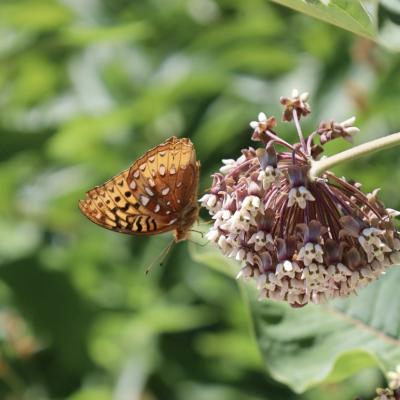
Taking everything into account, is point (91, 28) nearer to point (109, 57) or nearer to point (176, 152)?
point (109, 57)

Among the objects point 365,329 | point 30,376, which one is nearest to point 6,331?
point 30,376

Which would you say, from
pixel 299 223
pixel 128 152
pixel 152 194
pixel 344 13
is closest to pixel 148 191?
pixel 152 194

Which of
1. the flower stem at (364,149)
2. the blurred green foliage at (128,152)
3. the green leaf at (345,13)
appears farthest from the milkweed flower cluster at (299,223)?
the blurred green foliage at (128,152)

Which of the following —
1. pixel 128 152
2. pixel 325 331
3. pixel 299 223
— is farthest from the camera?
pixel 128 152

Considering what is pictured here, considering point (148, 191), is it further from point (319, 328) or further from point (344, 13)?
point (344, 13)

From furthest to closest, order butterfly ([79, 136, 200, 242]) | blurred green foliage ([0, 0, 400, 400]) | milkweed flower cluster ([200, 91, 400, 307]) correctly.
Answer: blurred green foliage ([0, 0, 400, 400])
butterfly ([79, 136, 200, 242])
milkweed flower cluster ([200, 91, 400, 307])

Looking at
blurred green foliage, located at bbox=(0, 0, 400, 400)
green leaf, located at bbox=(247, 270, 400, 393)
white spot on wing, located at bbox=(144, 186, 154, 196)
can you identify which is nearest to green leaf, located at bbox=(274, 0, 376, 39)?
A: white spot on wing, located at bbox=(144, 186, 154, 196)

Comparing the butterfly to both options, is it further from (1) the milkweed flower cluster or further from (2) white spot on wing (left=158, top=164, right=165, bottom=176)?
(1) the milkweed flower cluster
